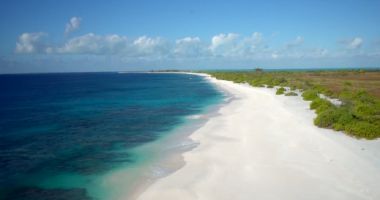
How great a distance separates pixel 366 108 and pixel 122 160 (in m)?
20.1

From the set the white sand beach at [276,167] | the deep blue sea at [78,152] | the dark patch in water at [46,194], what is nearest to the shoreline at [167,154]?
the deep blue sea at [78,152]

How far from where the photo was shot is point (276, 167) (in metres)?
14.3

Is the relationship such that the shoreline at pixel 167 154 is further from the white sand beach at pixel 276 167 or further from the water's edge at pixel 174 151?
the white sand beach at pixel 276 167

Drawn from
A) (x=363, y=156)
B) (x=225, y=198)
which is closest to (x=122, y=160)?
(x=225, y=198)

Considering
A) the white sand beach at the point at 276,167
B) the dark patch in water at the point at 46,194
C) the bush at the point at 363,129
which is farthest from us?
the bush at the point at 363,129

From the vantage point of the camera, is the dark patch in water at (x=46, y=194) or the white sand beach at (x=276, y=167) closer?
the white sand beach at (x=276, y=167)

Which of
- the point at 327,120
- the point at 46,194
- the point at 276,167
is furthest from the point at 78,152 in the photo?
the point at 327,120

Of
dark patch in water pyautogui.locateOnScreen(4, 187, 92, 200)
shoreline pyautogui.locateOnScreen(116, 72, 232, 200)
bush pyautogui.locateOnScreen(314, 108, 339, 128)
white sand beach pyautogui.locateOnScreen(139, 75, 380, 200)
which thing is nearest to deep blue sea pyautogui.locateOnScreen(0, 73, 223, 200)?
dark patch in water pyautogui.locateOnScreen(4, 187, 92, 200)

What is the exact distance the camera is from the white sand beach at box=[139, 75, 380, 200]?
38.1 ft

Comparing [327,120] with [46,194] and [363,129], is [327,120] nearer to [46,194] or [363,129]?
[363,129]

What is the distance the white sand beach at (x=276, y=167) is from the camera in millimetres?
11625

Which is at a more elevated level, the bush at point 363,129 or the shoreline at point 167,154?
the bush at point 363,129

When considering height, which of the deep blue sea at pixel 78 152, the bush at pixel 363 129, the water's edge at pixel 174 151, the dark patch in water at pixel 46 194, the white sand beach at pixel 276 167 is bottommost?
the dark patch in water at pixel 46 194

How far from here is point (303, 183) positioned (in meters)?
12.2
